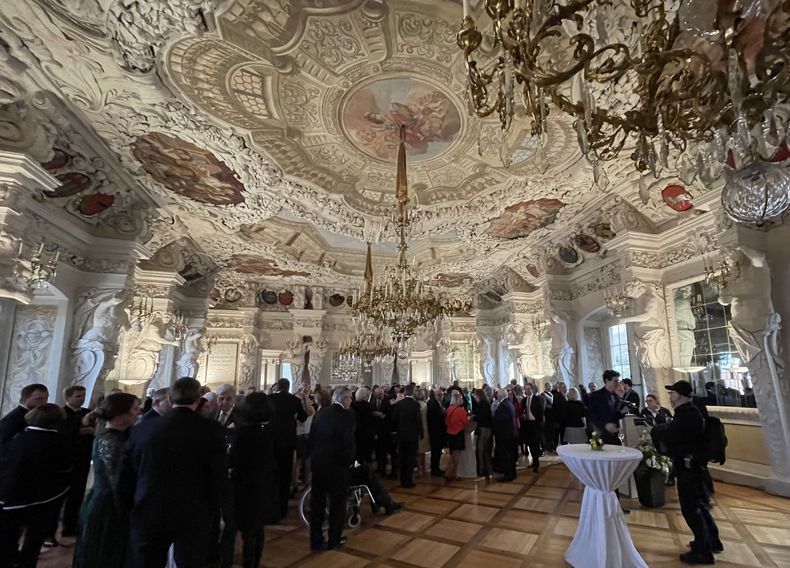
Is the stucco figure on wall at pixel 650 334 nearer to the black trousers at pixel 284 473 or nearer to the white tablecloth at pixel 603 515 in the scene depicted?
the white tablecloth at pixel 603 515

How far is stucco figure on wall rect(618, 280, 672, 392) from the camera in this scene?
7520 millimetres

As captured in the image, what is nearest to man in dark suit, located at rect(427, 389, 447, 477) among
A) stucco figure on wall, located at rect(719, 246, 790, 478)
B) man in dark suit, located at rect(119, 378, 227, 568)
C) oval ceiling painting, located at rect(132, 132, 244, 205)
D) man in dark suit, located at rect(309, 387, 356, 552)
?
man in dark suit, located at rect(309, 387, 356, 552)

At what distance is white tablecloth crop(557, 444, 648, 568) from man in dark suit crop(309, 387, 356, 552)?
2.04 m

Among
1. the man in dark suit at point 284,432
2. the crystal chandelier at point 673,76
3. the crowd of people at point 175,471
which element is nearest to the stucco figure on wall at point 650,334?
the crowd of people at point 175,471

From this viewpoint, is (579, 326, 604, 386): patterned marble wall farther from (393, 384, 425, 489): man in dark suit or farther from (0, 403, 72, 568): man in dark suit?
(0, 403, 72, 568): man in dark suit

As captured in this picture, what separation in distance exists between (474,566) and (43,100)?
6.86m

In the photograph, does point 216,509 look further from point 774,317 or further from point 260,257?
point 260,257

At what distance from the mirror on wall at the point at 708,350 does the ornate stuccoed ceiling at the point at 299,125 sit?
1.66 meters

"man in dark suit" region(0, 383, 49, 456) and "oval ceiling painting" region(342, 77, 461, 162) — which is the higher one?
"oval ceiling painting" region(342, 77, 461, 162)

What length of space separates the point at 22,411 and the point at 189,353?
→ 8.62 metres

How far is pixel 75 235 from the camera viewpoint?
6.81 meters

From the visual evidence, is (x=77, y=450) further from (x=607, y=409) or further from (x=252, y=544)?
A: (x=607, y=409)

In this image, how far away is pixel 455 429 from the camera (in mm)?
6633

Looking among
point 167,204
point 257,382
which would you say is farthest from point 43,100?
point 257,382
